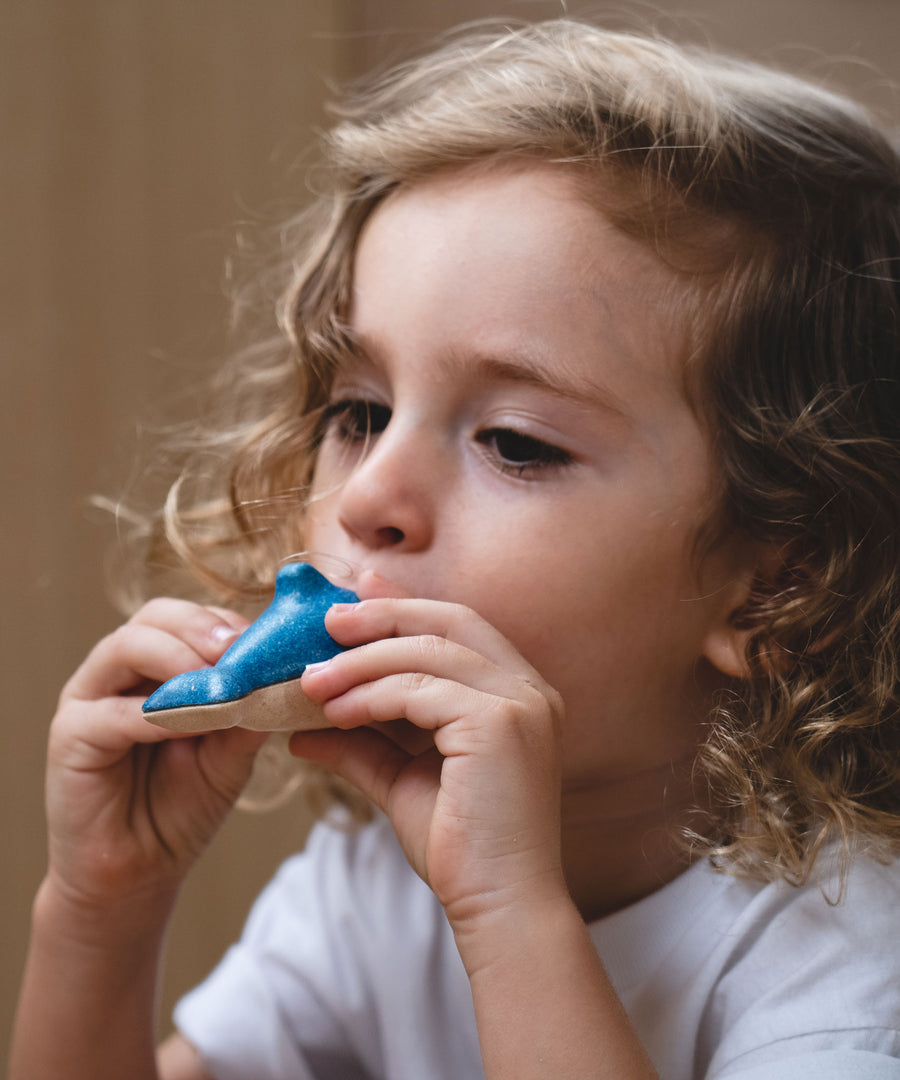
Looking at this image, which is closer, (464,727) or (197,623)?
(464,727)

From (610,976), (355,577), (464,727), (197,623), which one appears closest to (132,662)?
(197,623)

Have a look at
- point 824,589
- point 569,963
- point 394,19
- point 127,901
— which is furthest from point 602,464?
point 394,19

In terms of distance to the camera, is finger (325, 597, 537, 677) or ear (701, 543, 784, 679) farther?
ear (701, 543, 784, 679)

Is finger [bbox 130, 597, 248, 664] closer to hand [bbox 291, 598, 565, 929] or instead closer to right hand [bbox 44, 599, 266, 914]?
right hand [bbox 44, 599, 266, 914]

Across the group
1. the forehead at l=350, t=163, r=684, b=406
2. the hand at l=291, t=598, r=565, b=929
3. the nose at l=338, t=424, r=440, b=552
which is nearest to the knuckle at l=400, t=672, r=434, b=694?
the hand at l=291, t=598, r=565, b=929

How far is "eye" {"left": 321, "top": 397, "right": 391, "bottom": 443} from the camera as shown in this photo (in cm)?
81

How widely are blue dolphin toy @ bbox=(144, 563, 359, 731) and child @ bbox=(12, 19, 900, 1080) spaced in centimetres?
2

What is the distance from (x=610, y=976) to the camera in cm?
83

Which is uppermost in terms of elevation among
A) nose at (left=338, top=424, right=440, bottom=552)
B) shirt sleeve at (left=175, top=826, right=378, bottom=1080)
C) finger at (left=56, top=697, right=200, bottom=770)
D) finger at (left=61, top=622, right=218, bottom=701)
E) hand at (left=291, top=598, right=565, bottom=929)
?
nose at (left=338, top=424, right=440, bottom=552)

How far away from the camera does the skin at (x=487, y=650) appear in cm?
61

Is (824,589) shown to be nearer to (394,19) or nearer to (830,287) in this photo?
(830,287)

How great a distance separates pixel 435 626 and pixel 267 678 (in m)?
0.10

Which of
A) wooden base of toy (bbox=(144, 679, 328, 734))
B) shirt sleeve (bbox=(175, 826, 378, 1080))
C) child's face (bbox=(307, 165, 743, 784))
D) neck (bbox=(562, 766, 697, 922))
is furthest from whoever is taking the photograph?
shirt sleeve (bbox=(175, 826, 378, 1080))

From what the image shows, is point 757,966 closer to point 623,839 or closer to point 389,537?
point 623,839
